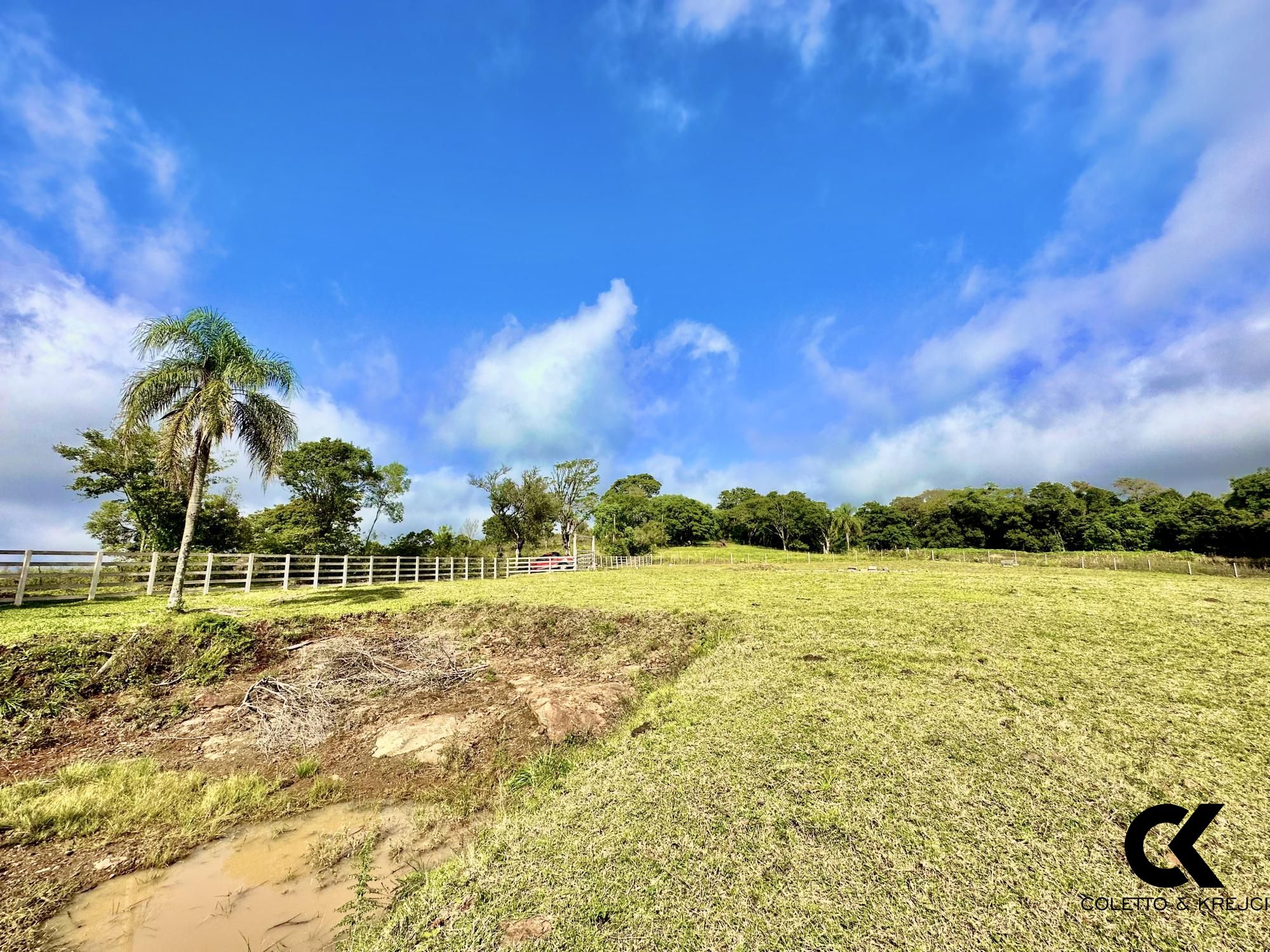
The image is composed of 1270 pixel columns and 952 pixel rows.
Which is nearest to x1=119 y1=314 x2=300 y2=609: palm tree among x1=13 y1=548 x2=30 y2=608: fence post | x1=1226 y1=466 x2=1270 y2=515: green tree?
x1=13 y1=548 x2=30 y2=608: fence post

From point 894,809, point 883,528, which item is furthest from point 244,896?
point 883,528

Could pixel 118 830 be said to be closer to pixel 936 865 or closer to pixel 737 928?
pixel 737 928

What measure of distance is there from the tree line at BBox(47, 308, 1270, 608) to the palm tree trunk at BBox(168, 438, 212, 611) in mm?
40

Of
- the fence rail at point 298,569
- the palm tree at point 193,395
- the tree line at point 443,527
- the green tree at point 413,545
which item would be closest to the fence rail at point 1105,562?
the fence rail at point 298,569

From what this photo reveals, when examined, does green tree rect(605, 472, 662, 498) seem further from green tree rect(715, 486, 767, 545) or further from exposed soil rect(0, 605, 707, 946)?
exposed soil rect(0, 605, 707, 946)

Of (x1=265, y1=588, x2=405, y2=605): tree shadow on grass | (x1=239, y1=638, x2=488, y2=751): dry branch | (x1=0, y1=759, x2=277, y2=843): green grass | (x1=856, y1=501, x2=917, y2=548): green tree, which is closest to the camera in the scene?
(x1=0, y1=759, x2=277, y2=843): green grass

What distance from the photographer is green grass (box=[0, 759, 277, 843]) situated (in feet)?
10.4

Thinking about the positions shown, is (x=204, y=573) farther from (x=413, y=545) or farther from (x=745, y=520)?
(x=745, y=520)

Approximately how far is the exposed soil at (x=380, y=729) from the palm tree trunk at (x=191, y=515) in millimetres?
4709

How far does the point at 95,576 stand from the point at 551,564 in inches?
895

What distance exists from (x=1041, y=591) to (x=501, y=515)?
124 feet

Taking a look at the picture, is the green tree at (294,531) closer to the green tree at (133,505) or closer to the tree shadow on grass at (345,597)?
the green tree at (133,505)

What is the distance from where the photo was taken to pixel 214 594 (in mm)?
15234

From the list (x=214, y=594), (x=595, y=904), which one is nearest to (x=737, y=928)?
(x=595, y=904)
